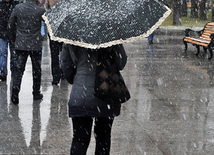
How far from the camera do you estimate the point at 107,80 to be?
13.3 ft

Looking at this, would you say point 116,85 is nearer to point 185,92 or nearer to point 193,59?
point 185,92

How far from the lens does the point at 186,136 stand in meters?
6.07

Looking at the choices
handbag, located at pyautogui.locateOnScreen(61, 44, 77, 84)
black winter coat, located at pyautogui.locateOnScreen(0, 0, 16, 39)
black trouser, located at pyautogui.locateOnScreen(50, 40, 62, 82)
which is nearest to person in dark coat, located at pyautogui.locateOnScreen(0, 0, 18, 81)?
black winter coat, located at pyautogui.locateOnScreen(0, 0, 16, 39)

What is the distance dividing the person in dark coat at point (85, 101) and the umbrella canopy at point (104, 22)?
0.70 ft

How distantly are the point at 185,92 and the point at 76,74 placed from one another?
4.97m

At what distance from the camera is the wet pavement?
5.62 m

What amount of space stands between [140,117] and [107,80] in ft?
9.87

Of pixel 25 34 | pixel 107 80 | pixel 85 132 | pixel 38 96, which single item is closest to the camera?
pixel 107 80

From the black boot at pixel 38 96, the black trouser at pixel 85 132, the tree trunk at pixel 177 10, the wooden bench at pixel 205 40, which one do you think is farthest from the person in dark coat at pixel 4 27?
the tree trunk at pixel 177 10

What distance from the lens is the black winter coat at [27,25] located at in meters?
7.57

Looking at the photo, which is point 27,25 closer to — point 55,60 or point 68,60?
point 55,60

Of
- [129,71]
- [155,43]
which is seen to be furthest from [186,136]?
[155,43]

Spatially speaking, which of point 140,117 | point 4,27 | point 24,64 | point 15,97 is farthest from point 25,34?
point 140,117

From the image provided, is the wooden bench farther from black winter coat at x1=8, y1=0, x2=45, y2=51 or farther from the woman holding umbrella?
the woman holding umbrella
